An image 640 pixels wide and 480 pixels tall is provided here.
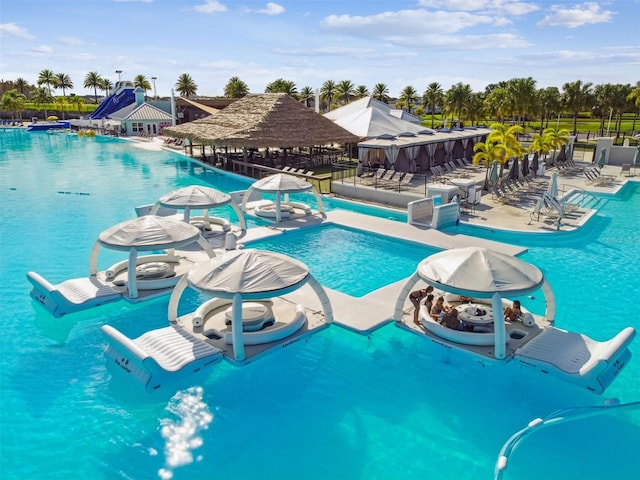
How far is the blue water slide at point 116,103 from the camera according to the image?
71500mm

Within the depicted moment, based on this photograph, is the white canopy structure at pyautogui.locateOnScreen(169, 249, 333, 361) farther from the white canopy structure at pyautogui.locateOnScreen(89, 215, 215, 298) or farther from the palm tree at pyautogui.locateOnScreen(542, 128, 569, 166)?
the palm tree at pyautogui.locateOnScreen(542, 128, 569, 166)

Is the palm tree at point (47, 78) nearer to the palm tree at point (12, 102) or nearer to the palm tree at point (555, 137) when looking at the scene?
the palm tree at point (12, 102)

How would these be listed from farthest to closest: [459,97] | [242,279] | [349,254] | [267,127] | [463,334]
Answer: [459,97] → [267,127] → [349,254] → [463,334] → [242,279]

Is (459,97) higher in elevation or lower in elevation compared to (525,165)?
higher

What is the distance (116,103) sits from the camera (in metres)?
72.1

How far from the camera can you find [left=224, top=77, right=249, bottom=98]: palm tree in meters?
78.8

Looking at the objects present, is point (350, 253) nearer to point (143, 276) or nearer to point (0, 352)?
point (143, 276)

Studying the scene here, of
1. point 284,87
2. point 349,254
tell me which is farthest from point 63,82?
point 349,254

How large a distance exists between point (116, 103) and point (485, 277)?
74.3 m

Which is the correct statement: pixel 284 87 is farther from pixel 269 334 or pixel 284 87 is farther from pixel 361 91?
pixel 269 334

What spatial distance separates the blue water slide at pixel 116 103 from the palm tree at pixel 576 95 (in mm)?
58060

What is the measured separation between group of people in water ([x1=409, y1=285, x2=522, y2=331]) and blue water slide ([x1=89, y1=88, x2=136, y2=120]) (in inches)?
2790

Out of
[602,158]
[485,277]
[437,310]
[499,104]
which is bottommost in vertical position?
[437,310]

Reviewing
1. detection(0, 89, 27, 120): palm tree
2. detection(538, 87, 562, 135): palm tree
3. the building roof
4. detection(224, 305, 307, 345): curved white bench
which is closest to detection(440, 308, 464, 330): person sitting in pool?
detection(224, 305, 307, 345): curved white bench
